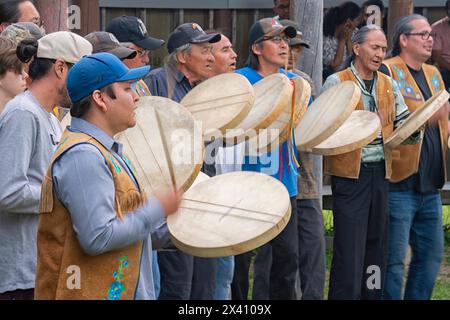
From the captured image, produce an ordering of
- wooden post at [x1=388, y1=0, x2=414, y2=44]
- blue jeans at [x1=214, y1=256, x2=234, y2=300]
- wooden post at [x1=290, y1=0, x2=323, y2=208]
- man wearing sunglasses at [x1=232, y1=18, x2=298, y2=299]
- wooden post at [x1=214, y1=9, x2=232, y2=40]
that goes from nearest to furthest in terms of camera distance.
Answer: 1. blue jeans at [x1=214, y1=256, x2=234, y2=300]
2. man wearing sunglasses at [x1=232, y1=18, x2=298, y2=299]
3. wooden post at [x1=290, y1=0, x2=323, y2=208]
4. wooden post at [x1=388, y1=0, x2=414, y2=44]
5. wooden post at [x1=214, y1=9, x2=232, y2=40]

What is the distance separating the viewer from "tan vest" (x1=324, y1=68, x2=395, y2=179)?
6766 mm

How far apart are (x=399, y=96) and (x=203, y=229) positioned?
120 inches

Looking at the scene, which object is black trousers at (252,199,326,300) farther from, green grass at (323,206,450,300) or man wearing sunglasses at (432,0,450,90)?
man wearing sunglasses at (432,0,450,90)

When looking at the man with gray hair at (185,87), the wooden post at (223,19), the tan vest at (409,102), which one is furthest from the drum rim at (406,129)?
the wooden post at (223,19)

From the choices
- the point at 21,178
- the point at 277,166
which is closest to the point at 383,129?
the point at 277,166

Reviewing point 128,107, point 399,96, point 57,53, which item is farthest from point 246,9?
point 128,107

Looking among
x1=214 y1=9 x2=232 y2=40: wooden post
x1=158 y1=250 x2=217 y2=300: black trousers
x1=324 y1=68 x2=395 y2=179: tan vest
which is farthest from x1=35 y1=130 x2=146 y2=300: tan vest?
x1=214 y1=9 x2=232 y2=40: wooden post

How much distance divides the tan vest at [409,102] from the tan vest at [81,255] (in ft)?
11.6

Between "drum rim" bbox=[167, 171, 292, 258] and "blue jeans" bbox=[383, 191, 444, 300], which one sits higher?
"drum rim" bbox=[167, 171, 292, 258]

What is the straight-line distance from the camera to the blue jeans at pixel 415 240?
7.06m

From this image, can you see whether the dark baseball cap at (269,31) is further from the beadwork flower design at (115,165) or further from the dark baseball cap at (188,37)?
the beadwork flower design at (115,165)

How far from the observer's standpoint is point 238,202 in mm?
4570

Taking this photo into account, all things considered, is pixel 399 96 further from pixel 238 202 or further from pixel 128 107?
pixel 128 107

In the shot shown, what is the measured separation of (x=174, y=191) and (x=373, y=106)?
10.9 feet
